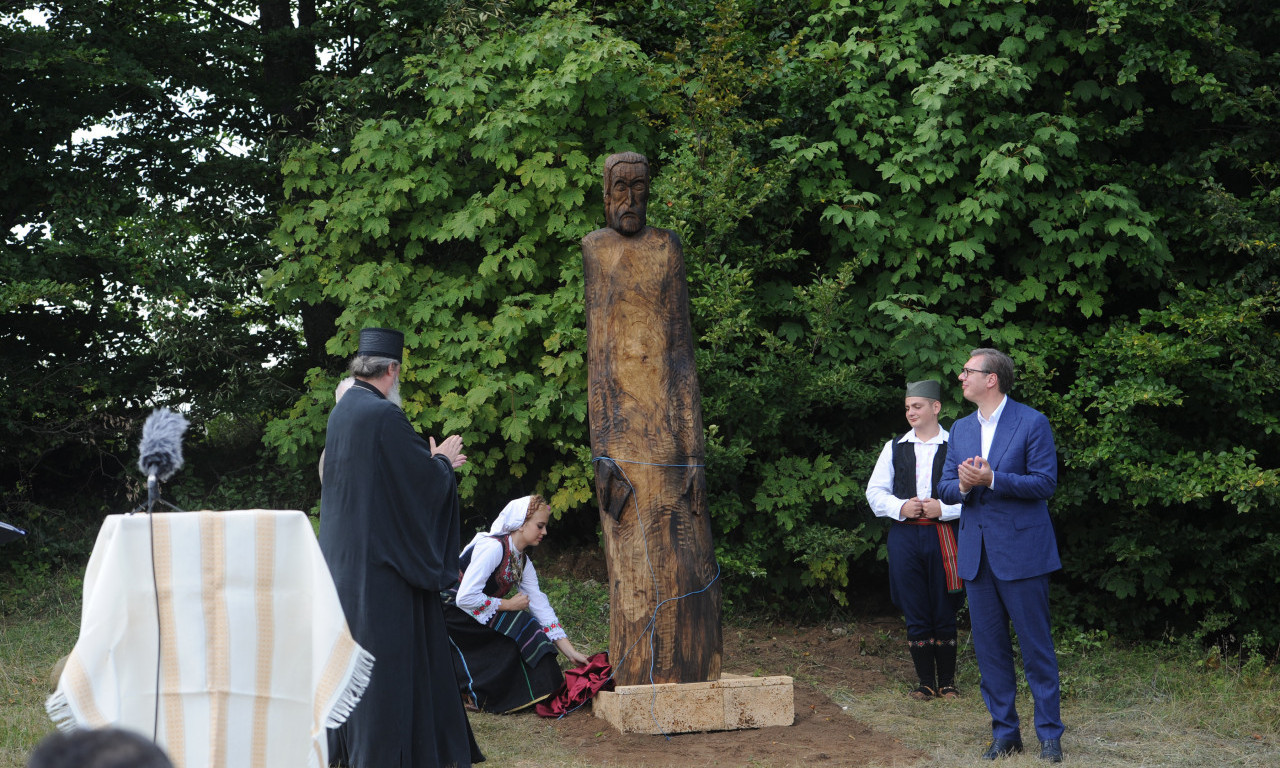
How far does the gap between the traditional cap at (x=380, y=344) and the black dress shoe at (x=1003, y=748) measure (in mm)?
3339

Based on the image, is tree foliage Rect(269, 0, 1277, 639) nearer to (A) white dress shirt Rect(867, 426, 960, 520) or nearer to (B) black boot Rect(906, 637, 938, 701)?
(A) white dress shirt Rect(867, 426, 960, 520)

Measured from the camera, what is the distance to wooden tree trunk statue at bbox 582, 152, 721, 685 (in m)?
5.84

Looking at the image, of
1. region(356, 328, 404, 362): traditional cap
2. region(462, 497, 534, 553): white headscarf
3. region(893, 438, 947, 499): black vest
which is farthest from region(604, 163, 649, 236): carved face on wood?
region(893, 438, 947, 499): black vest

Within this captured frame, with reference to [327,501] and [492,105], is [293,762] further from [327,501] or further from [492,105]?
[492,105]

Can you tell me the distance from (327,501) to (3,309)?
18.7ft

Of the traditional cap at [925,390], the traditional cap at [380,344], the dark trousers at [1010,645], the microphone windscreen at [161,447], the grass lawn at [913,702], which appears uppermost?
the traditional cap at [380,344]

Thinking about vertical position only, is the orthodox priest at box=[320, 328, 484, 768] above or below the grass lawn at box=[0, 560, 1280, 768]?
above

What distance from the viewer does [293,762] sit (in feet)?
10.3

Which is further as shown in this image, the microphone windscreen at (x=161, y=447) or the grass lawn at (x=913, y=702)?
the grass lawn at (x=913, y=702)

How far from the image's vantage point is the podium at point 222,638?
299 cm

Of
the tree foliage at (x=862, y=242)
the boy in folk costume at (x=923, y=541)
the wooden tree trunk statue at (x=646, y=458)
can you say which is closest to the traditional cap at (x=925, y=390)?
the boy in folk costume at (x=923, y=541)

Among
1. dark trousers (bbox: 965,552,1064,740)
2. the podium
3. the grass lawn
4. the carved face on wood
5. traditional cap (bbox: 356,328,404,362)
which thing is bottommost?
the grass lawn

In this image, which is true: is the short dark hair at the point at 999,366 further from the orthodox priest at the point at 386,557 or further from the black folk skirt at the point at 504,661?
the black folk skirt at the point at 504,661

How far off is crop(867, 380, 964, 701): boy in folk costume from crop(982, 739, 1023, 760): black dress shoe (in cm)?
141
